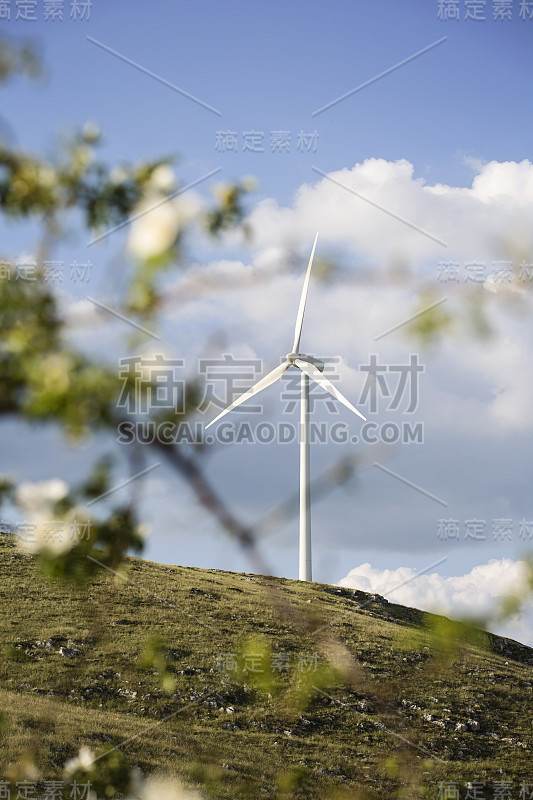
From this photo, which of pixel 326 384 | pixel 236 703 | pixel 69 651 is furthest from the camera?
pixel 69 651

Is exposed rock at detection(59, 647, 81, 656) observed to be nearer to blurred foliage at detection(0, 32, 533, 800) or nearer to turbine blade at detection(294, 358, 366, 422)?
turbine blade at detection(294, 358, 366, 422)

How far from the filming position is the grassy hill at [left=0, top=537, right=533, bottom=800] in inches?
814

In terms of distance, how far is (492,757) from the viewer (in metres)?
27.2

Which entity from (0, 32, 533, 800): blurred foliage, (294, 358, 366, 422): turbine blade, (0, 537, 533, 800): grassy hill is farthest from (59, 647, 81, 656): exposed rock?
(0, 32, 533, 800): blurred foliage

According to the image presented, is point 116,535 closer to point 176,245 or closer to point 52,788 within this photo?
point 176,245

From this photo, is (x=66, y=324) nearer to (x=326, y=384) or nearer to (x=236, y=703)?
(x=326, y=384)

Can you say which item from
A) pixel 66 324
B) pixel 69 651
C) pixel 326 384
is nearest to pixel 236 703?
pixel 69 651

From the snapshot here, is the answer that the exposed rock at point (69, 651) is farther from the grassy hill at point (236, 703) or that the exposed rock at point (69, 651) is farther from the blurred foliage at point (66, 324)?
the blurred foliage at point (66, 324)

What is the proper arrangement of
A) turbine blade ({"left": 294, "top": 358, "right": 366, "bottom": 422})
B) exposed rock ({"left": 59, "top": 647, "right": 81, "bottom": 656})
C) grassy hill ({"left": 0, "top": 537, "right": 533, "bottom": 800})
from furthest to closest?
exposed rock ({"left": 59, "top": 647, "right": 81, "bottom": 656}) → grassy hill ({"left": 0, "top": 537, "right": 533, "bottom": 800}) → turbine blade ({"left": 294, "top": 358, "right": 366, "bottom": 422})

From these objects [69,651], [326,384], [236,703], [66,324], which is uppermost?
[326,384]

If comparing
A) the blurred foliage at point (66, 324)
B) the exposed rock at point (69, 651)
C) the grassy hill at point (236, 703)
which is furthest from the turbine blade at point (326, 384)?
the exposed rock at point (69, 651)

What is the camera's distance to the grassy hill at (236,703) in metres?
20.7

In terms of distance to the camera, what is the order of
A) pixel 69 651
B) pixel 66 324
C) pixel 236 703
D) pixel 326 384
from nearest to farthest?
1. pixel 66 324
2. pixel 326 384
3. pixel 236 703
4. pixel 69 651

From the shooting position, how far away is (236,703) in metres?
27.8
